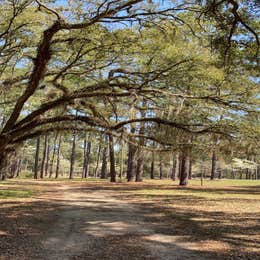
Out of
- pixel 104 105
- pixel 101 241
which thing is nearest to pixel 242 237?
pixel 101 241

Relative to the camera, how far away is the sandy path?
6492 millimetres

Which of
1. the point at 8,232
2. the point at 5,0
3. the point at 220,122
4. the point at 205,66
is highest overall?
the point at 5,0

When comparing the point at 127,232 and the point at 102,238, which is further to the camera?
the point at 127,232

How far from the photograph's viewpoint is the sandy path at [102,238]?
649 centimetres

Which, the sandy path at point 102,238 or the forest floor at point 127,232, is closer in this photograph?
the sandy path at point 102,238

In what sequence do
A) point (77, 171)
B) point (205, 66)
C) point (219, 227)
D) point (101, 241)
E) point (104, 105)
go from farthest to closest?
point (77, 171) < point (104, 105) < point (205, 66) < point (219, 227) < point (101, 241)

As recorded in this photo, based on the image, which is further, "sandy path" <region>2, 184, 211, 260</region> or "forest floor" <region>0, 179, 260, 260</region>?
"forest floor" <region>0, 179, 260, 260</region>

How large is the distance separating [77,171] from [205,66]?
3030 inches

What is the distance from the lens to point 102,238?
794 cm

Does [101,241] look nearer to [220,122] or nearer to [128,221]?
[128,221]

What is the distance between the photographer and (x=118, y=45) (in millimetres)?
12367

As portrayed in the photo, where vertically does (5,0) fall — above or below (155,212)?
above

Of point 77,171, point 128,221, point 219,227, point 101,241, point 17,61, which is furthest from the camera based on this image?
point 77,171

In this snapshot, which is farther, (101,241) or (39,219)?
(39,219)
